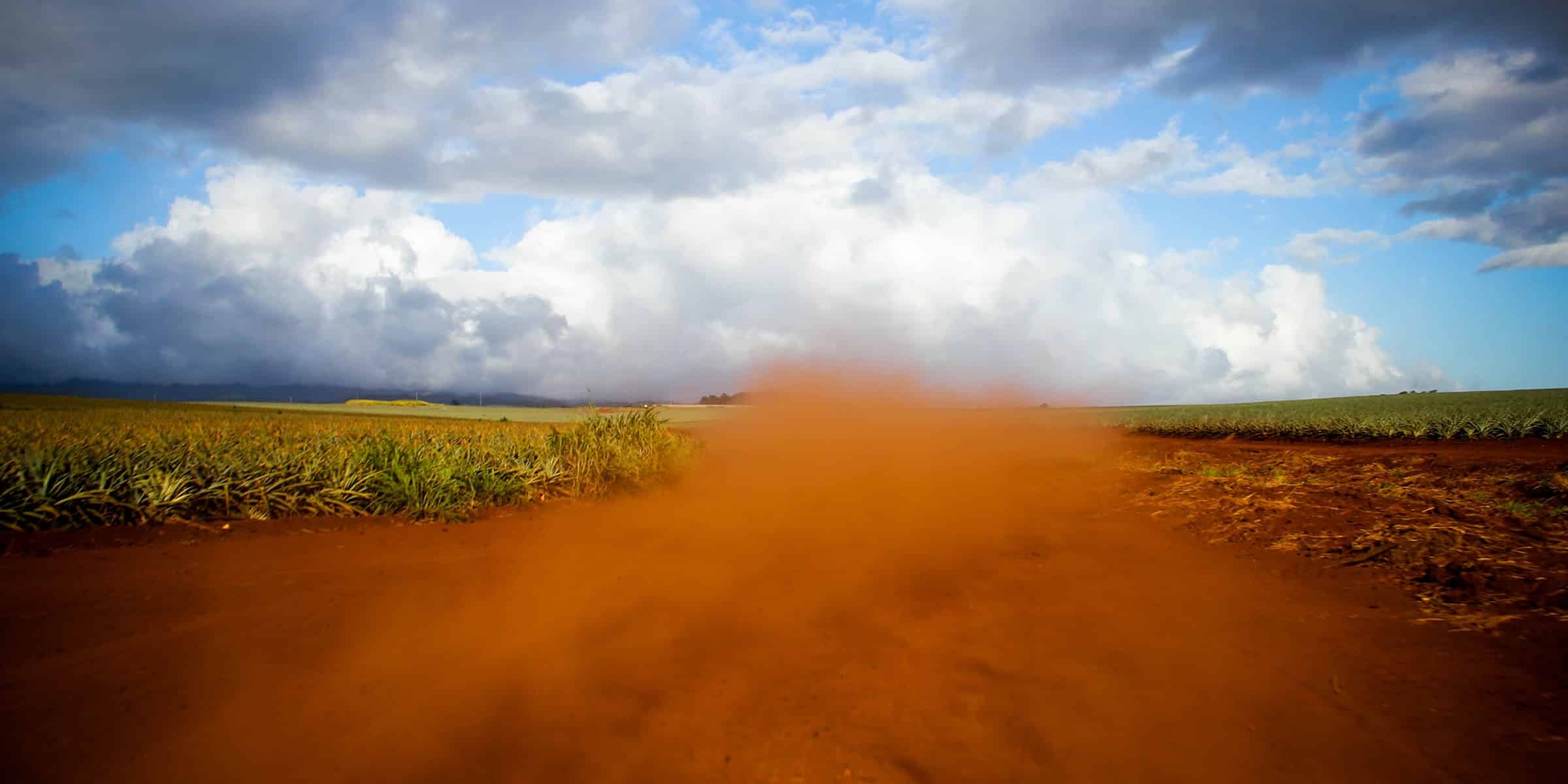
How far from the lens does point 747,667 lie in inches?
146

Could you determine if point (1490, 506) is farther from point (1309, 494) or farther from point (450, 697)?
point (450, 697)

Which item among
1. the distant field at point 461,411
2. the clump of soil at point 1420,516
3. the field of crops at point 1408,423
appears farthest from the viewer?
the distant field at point 461,411

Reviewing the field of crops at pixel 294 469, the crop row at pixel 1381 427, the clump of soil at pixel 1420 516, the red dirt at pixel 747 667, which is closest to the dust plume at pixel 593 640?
the red dirt at pixel 747 667

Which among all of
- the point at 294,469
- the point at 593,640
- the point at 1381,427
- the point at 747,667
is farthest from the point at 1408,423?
the point at 294,469

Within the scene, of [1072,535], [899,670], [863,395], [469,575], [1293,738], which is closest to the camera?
[1293,738]

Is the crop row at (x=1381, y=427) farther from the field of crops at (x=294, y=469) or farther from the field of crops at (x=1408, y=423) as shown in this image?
the field of crops at (x=294, y=469)

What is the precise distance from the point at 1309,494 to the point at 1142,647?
4965 millimetres

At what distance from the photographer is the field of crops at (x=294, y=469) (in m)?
6.22

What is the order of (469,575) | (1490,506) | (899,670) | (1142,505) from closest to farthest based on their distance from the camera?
(899,670) < (469,575) < (1490,506) < (1142,505)

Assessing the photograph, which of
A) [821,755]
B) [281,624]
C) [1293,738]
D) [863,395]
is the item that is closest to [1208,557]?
[1293,738]

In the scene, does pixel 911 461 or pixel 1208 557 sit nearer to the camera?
pixel 1208 557

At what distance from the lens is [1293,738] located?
9.27 feet

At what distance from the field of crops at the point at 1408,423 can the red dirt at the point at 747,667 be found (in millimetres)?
16178

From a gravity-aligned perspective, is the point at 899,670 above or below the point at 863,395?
below
